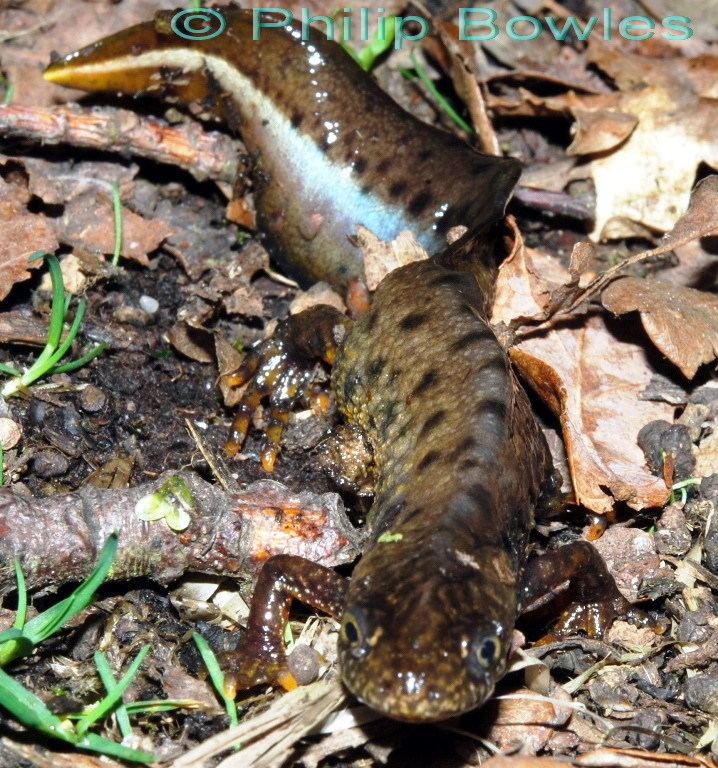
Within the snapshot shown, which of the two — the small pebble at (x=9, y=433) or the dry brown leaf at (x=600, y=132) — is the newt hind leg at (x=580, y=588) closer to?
the small pebble at (x=9, y=433)

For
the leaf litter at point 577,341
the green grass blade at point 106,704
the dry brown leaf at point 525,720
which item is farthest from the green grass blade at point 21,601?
the dry brown leaf at point 525,720

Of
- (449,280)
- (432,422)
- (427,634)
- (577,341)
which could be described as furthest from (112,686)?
(577,341)

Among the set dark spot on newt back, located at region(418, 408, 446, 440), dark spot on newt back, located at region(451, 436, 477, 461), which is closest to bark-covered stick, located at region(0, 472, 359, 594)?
dark spot on newt back, located at region(418, 408, 446, 440)

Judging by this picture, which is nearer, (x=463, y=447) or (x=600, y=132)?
(x=463, y=447)

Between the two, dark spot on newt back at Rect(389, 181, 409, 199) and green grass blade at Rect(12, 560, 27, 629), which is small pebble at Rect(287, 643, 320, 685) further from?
dark spot on newt back at Rect(389, 181, 409, 199)

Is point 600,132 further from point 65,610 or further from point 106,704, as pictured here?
point 106,704
